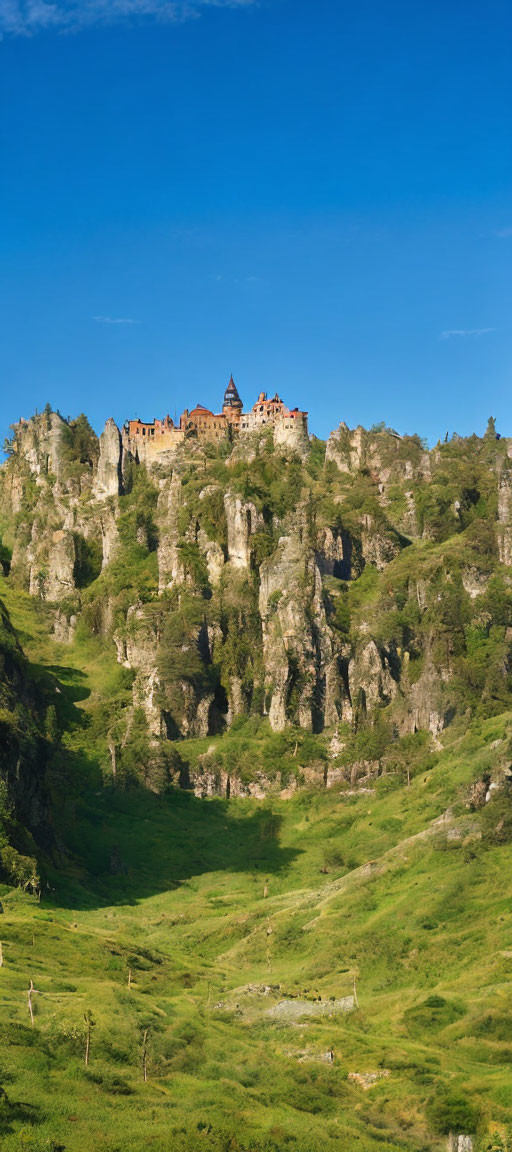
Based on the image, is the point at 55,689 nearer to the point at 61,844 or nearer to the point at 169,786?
the point at 169,786

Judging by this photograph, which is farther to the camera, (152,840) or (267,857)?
(152,840)

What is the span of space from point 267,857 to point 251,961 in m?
33.9

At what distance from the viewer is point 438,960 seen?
11750 centimetres

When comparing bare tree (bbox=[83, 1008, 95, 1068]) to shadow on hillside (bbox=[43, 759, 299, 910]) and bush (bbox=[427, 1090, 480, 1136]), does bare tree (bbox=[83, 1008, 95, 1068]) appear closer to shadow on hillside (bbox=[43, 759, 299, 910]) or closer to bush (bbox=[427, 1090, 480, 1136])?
bush (bbox=[427, 1090, 480, 1136])

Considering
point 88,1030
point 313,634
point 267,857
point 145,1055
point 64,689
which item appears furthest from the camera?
point 64,689

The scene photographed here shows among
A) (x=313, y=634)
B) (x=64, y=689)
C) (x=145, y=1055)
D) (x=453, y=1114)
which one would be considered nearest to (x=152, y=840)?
(x=64, y=689)

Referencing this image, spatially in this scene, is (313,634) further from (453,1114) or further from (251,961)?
(453,1114)

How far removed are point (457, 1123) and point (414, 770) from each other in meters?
89.9

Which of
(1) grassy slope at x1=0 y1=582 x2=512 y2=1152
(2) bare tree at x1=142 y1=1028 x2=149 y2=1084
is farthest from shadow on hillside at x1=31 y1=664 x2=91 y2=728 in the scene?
(2) bare tree at x1=142 y1=1028 x2=149 y2=1084

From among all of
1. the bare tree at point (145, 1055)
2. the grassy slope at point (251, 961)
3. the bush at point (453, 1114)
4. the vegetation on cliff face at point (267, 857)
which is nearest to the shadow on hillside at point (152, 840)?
the grassy slope at point (251, 961)

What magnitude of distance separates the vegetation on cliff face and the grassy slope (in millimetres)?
298

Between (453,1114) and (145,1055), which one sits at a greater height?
(145,1055)

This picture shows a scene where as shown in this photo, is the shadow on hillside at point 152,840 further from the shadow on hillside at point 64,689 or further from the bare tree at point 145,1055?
the bare tree at point 145,1055

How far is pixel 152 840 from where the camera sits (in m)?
163
